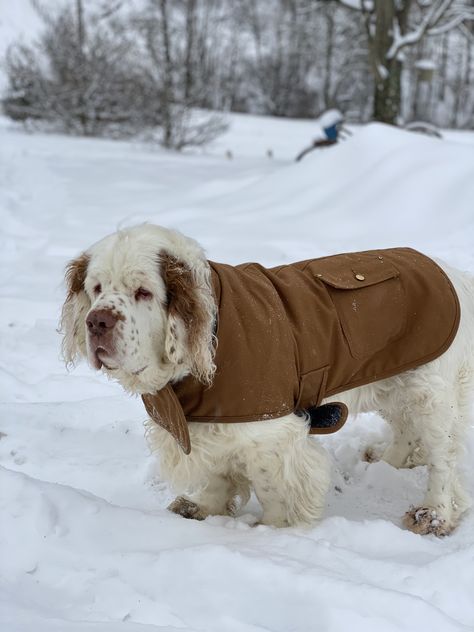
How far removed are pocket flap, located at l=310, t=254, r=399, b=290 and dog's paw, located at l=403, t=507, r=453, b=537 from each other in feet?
3.31

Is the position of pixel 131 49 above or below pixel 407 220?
above

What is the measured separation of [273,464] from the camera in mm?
2520

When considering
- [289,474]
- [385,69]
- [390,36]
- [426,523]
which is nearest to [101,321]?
[289,474]

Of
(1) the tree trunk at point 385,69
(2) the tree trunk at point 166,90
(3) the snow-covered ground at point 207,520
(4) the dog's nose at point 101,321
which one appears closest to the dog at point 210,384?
(4) the dog's nose at point 101,321

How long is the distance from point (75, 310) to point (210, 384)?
61 centimetres

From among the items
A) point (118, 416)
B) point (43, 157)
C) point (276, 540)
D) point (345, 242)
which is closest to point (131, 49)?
point (43, 157)

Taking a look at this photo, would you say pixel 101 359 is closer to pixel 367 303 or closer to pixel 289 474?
pixel 289 474

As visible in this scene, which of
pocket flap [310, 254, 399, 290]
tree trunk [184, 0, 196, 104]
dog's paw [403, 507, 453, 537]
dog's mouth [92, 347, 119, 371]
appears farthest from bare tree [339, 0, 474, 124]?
dog's mouth [92, 347, 119, 371]

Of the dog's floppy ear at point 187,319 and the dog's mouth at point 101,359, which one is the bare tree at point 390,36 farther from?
the dog's mouth at point 101,359

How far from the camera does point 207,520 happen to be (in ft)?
8.98

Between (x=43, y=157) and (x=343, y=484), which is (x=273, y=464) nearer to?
(x=343, y=484)

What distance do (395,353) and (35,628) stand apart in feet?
5.61

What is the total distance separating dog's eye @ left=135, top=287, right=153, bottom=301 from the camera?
2.26m

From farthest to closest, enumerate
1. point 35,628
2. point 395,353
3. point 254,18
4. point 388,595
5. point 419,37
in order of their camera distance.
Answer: point 254,18 → point 419,37 → point 395,353 → point 388,595 → point 35,628
